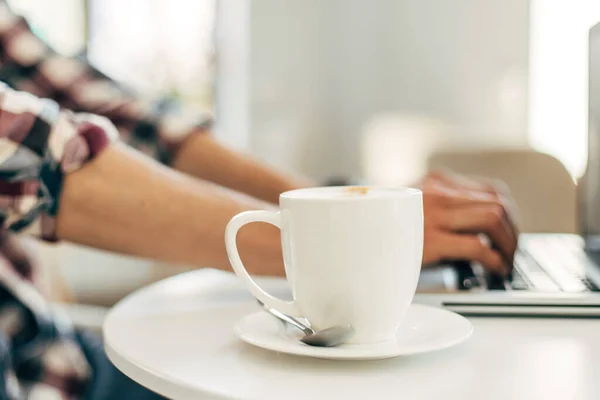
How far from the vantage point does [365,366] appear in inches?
16.7

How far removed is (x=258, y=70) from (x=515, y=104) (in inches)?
45.0

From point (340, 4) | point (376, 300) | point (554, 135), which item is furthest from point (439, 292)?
point (340, 4)

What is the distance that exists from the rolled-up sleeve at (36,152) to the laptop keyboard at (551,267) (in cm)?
40

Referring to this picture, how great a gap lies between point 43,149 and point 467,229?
1.25 feet

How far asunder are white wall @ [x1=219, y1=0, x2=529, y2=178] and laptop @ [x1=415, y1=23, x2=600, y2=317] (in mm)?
1915

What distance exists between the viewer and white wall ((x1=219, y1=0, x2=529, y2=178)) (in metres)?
2.91

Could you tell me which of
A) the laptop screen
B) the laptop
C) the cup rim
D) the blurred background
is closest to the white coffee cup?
the cup rim

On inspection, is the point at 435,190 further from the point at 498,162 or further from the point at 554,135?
the point at 554,135

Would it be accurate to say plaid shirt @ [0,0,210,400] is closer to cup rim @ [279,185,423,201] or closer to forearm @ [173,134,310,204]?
forearm @ [173,134,310,204]

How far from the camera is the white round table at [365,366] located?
381 mm

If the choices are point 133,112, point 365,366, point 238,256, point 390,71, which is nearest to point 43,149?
point 238,256

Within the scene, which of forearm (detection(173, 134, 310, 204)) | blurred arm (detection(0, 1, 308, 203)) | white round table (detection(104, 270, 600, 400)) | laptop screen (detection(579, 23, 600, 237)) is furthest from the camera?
forearm (detection(173, 134, 310, 204))

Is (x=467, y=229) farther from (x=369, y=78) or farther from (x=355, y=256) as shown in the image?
(x=369, y=78)

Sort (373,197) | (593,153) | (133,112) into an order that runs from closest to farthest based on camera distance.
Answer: (373,197)
(593,153)
(133,112)
